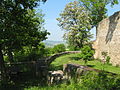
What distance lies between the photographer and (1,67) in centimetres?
1048

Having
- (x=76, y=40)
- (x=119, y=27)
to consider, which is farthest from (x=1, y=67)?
(x=76, y=40)

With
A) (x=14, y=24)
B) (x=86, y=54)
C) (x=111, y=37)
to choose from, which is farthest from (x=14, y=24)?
(x=111, y=37)

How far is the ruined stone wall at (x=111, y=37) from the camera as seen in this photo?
17.2 m

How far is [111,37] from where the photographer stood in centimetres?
1900

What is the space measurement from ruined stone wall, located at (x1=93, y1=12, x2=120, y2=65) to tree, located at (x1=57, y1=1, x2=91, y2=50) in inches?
162

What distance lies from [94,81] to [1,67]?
7.48m

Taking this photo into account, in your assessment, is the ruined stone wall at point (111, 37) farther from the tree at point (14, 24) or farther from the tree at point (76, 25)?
the tree at point (14, 24)

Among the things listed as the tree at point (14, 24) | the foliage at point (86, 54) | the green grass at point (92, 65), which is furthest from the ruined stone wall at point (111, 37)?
the tree at point (14, 24)

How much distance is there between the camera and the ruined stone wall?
17.2m

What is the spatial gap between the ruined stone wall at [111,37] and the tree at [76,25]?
4.11 m

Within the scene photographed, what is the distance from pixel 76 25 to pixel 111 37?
31.7 ft

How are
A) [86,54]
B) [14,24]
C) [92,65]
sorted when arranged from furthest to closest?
[86,54]
[92,65]
[14,24]

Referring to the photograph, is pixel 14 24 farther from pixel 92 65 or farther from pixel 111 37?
pixel 111 37

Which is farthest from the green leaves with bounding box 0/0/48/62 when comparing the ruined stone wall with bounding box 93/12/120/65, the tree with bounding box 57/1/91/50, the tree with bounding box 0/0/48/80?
the tree with bounding box 57/1/91/50
